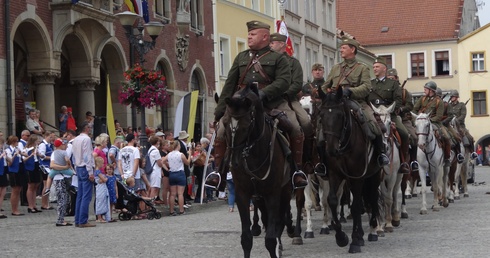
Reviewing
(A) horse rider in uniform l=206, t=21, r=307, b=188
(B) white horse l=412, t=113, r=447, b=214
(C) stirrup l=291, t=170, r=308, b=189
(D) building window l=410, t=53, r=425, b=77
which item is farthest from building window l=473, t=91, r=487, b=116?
(C) stirrup l=291, t=170, r=308, b=189

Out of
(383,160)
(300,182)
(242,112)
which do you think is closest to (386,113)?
(383,160)

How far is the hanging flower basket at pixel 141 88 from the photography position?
2672 cm

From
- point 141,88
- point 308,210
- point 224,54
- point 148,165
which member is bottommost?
point 308,210

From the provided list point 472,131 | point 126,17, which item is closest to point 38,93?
point 126,17

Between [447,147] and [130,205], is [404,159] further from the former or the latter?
[130,205]

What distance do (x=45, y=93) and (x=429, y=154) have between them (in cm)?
1397

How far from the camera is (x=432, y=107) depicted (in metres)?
24.3

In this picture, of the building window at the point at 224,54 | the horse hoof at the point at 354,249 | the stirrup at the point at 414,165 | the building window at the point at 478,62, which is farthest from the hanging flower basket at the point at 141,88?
the building window at the point at 478,62

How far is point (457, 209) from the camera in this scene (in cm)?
2298

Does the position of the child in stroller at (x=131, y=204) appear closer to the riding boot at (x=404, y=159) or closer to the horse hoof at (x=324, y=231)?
the riding boot at (x=404, y=159)

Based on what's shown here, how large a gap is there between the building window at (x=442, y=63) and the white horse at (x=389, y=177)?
76800mm

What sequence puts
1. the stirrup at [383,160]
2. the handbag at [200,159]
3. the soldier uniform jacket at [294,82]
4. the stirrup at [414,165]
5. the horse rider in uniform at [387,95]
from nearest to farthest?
the soldier uniform jacket at [294,82]
the stirrup at [383,160]
the horse rider in uniform at [387,95]
the stirrup at [414,165]
the handbag at [200,159]

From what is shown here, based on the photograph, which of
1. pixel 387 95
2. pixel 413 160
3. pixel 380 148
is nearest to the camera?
pixel 380 148

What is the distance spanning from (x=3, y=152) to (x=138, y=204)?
318 centimetres
